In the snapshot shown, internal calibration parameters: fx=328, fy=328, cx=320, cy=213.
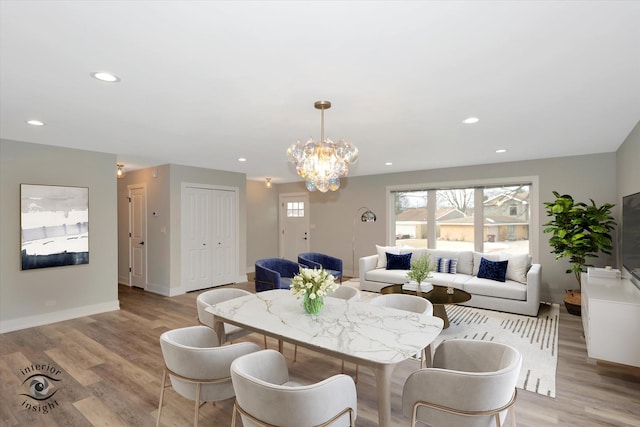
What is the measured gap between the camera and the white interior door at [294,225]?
8.56m

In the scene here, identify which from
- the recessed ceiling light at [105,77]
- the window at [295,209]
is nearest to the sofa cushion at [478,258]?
the window at [295,209]

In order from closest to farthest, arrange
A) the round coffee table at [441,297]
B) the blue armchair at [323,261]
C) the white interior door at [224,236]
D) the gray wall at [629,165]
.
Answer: the gray wall at [629,165]
the round coffee table at [441,297]
the blue armchair at [323,261]
the white interior door at [224,236]

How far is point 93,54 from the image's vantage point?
2.04 m

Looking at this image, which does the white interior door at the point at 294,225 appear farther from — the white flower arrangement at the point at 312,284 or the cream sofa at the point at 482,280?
the white flower arrangement at the point at 312,284

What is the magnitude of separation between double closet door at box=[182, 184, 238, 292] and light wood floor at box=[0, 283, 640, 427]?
213 cm

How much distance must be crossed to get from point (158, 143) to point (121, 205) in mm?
3572

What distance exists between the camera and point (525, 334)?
400cm

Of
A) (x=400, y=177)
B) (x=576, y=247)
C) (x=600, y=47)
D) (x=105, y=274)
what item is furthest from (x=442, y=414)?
(x=400, y=177)

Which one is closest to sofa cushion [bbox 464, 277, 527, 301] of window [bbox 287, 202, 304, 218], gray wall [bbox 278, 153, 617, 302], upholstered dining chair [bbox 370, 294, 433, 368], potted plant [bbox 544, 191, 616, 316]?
potted plant [bbox 544, 191, 616, 316]

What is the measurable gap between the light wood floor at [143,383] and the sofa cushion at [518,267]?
834mm

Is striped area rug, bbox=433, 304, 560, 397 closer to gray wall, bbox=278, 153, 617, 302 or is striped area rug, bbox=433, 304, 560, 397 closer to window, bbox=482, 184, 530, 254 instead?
gray wall, bbox=278, 153, 617, 302

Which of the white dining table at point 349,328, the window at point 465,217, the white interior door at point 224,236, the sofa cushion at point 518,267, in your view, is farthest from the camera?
the white interior door at point 224,236

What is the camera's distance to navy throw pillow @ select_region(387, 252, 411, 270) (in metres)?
6.22

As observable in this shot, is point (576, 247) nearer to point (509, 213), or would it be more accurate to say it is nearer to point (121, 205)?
point (509, 213)
